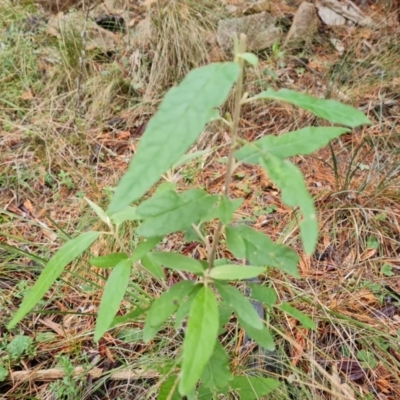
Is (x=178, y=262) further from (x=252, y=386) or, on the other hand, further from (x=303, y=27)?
(x=303, y=27)

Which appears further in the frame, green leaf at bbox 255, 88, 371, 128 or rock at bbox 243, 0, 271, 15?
rock at bbox 243, 0, 271, 15

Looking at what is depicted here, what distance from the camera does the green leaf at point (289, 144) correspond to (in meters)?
0.67

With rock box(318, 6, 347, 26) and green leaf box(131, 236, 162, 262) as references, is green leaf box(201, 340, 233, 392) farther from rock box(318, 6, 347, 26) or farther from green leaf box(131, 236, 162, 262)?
rock box(318, 6, 347, 26)

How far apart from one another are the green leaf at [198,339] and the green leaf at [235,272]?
55mm

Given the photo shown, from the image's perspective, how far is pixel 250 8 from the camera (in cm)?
323

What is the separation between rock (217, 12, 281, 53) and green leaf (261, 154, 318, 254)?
2.37 metres

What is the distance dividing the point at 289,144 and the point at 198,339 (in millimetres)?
329

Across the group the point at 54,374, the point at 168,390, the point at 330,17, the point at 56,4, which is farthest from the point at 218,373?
the point at 56,4

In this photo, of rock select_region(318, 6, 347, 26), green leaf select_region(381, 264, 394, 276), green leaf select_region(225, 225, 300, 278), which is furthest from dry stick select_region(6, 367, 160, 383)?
rock select_region(318, 6, 347, 26)

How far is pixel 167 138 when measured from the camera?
0.52m

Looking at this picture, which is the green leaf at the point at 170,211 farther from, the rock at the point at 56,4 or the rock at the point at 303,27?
the rock at the point at 56,4

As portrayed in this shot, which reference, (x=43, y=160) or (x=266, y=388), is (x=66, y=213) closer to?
(x=43, y=160)

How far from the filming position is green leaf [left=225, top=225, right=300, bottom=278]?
2.43 ft

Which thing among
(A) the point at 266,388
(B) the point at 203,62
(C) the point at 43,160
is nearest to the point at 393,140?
(B) the point at 203,62
